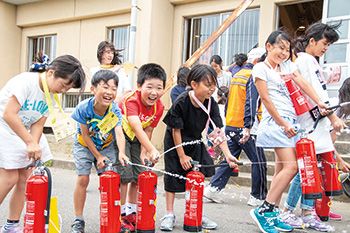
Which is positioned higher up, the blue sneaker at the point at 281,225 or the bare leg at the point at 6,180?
the bare leg at the point at 6,180

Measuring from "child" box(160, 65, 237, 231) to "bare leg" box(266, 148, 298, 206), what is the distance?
1.34 ft

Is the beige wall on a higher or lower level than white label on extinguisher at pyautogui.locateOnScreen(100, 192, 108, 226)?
higher

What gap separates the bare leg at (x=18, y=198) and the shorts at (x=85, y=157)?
0.40m

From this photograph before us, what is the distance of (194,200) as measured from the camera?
2.92 m

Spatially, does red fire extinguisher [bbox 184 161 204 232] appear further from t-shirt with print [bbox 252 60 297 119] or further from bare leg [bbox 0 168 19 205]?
bare leg [bbox 0 168 19 205]

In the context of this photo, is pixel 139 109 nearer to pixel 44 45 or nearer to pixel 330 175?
pixel 330 175

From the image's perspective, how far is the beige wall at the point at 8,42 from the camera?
1108cm

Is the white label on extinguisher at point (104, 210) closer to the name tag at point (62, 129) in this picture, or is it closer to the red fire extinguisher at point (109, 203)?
the red fire extinguisher at point (109, 203)

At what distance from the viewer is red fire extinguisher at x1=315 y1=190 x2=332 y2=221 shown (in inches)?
132

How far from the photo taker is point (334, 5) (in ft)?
23.0

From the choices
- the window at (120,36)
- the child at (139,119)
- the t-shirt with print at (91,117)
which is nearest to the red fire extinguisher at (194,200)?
the child at (139,119)

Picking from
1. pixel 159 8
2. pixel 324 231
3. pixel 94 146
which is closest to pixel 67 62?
pixel 94 146

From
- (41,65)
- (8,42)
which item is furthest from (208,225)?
(8,42)

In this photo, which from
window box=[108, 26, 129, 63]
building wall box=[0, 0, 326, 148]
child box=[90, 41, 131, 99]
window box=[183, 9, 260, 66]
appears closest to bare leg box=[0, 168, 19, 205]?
child box=[90, 41, 131, 99]
